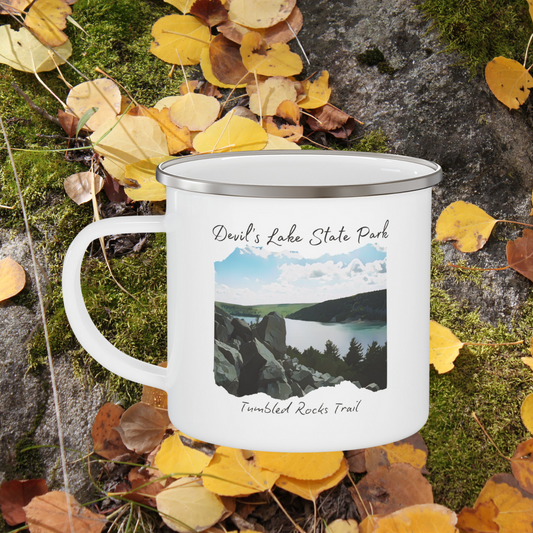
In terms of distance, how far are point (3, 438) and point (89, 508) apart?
0.57ft

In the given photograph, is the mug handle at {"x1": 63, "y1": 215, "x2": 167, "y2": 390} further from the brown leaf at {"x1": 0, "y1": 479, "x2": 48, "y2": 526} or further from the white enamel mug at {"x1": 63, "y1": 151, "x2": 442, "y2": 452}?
the brown leaf at {"x1": 0, "y1": 479, "x2": 48, "y2": 526}

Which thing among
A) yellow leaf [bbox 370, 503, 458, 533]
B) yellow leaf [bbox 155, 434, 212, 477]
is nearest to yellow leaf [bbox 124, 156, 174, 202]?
yellow leaf [bbox 155, 434, 212, 477]

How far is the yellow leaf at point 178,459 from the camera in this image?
0.80 metres

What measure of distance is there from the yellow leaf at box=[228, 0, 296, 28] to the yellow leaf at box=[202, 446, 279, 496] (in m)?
0.69

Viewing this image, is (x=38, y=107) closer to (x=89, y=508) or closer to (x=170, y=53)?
(x=170, y=53)

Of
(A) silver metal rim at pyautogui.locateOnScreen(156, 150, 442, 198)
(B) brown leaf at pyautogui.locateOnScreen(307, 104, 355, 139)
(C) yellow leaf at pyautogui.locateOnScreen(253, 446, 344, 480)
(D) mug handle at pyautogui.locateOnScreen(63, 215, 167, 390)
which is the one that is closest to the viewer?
(A) silver metal rim at pyautogui.locateOnScreen(156, 150, 442, 198)

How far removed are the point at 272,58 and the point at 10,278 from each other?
56cm

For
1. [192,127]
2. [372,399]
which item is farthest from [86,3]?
[372,399]

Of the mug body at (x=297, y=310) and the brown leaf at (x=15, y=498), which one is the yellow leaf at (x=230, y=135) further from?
the brown leaf at (x=15, y=498)

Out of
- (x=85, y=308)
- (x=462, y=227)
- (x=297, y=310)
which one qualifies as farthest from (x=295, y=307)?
(x=462, y=227)

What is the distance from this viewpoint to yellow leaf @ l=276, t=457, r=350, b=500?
0.77m

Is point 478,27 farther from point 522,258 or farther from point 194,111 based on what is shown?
point 194,111

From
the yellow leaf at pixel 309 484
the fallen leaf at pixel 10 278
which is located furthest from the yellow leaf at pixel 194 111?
the yellow leaf at pixel 309 484

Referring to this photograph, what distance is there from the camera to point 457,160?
2.81ft
